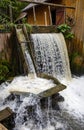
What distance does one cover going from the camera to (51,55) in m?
9.23

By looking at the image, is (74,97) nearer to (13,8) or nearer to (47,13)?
(47,13)

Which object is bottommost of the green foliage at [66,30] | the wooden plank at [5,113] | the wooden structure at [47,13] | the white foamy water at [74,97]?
the white foamy water at [74,97]

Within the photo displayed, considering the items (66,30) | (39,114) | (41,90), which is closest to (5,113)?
(39,114)

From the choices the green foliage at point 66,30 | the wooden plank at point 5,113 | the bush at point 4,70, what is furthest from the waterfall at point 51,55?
the wooden plank at point 5,113

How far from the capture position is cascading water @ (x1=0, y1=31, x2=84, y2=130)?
592 cm

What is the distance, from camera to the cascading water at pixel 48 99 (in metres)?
5.92

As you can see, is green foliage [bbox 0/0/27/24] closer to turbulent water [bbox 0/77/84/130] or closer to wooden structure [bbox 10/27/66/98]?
wooden structure [bbox 10/27/66/98]

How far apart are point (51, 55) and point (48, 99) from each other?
3.23m

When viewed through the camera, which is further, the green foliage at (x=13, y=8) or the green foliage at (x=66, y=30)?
the green foliage at (x=13, y=8)

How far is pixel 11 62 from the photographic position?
8383 mm

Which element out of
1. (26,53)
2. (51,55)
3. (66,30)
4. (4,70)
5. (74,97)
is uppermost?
(66,30)

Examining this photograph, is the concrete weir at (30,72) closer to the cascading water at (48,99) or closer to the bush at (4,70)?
the cascading water at (48,99)

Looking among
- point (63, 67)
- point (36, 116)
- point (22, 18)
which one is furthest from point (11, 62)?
point (22, 18)

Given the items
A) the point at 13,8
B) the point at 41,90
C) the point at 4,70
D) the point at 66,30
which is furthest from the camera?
the point at 13,8
